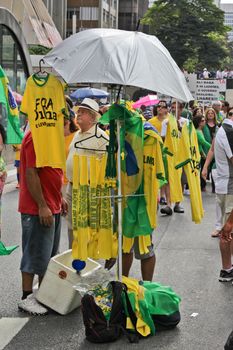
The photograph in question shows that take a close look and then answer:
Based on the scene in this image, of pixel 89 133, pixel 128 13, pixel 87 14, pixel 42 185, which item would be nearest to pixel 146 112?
pixel 89 133

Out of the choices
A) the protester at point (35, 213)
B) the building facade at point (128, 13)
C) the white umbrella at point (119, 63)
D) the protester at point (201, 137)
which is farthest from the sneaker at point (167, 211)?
the building facade at point (128, 13)

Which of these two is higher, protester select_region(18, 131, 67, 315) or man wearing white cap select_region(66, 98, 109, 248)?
man wearing white cap select_region(66, 98, 109, 248)

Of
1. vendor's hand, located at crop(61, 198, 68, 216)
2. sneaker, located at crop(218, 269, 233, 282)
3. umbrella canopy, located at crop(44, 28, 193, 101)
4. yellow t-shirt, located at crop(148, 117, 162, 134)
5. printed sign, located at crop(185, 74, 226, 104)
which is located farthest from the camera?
printed sign, located at crop(185, 74, 226, 104)

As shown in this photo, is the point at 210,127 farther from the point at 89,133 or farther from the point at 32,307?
the point at 32,307

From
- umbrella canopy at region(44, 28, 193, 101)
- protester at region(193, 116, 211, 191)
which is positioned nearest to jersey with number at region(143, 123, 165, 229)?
umbrella canopy at region(44, 28, 193, 101)

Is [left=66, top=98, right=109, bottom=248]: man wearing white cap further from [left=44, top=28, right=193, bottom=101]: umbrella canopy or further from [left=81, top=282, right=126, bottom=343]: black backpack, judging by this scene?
[left=81, top=282, right=126, bottom=343]: black backpack

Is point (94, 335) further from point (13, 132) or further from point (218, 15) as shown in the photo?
point (218, 15)

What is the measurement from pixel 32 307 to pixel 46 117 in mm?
1649

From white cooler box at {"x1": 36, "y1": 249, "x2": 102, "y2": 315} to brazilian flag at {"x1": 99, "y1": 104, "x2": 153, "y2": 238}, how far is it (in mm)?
599

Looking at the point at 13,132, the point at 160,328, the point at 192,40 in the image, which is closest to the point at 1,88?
the point at 13,132

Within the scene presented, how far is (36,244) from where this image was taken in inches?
228

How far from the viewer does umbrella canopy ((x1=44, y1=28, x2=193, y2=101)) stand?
16.2 feet

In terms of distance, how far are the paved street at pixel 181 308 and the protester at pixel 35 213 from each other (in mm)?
315

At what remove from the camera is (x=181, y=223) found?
10.8 m
